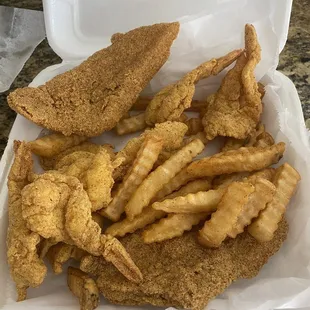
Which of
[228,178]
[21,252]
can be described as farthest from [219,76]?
[21,252]

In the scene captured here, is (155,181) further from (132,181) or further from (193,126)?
(193,126)

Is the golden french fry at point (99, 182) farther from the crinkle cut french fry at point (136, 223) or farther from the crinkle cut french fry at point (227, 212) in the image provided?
the crinkle cut french fry at point (227, 212)

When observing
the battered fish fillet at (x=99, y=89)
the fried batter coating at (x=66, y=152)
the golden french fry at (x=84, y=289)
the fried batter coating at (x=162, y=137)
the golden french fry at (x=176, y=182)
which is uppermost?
the battered fish fillet at (x=99, y=89)

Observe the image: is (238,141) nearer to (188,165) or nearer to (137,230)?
(188,165)

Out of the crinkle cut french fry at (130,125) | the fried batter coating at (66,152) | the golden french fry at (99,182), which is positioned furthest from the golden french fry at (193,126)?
the golden french fry at (99,182)

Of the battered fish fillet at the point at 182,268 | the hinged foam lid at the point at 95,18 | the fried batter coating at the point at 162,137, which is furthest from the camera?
the hinged foam lid at the point at 95,18

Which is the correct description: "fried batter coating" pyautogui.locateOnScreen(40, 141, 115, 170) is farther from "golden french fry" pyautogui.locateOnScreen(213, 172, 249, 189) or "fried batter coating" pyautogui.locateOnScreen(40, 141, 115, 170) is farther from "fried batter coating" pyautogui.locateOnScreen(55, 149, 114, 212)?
"golden french fry" pyautogui.locateOnScreen(213, 172, 249, 189)
